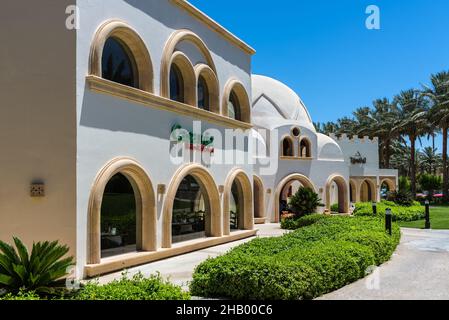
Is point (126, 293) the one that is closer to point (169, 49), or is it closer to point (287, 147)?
point (169, 49)

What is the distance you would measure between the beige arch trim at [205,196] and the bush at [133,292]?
7048mm

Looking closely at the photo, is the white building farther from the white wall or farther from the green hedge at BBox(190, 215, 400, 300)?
the green hedge at BBox(190, 215, 400, 300)

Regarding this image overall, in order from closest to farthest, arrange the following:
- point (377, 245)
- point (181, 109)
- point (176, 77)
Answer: point (377, 245) < point (181, 109) < point (176, 77)

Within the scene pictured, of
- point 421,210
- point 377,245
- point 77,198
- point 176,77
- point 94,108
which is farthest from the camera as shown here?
point 421,210

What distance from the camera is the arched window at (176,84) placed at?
50.8ft

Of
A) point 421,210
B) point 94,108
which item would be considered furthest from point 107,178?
point 421,210

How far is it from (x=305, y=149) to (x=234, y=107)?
12588 mm

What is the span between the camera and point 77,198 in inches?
410

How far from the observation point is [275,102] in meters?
31.8

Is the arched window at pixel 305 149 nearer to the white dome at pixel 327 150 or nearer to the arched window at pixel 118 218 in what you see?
the white dome at pixel 327 150

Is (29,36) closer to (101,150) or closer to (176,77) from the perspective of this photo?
(101,150)

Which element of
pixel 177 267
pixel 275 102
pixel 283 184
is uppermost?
pixel 275 102

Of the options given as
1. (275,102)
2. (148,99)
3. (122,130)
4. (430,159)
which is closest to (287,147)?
(275,102)

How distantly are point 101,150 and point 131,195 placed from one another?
2346 mm
